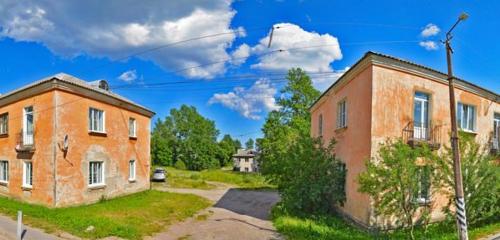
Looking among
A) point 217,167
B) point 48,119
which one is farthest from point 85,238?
point 217,167

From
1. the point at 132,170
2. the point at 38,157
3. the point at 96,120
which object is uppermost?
the point at 96,120

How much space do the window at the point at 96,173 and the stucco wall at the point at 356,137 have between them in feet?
41.7

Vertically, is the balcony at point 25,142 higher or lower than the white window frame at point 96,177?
higher

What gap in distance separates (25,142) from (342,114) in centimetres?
1608

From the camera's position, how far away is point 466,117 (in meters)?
16.7


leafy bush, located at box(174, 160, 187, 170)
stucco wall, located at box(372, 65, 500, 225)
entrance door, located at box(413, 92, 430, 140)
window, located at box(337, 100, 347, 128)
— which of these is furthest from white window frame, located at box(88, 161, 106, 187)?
leafy bush, located at box(174, 160, 187, 170)

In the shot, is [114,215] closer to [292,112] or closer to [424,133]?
[424,133]

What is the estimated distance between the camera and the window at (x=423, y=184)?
41.5 ft

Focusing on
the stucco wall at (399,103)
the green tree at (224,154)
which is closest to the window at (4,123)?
the stucco wall at (399,103)

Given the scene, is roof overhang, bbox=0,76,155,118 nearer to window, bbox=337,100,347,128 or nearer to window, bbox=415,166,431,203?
window, bbox=337,100,347,128

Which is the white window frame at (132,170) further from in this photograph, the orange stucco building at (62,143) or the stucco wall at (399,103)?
the stucco wall at (399,103)

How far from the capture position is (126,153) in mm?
23562

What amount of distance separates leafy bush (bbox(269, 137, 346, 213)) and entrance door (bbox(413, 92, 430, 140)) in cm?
361

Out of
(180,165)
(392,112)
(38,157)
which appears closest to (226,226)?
(392,112)
